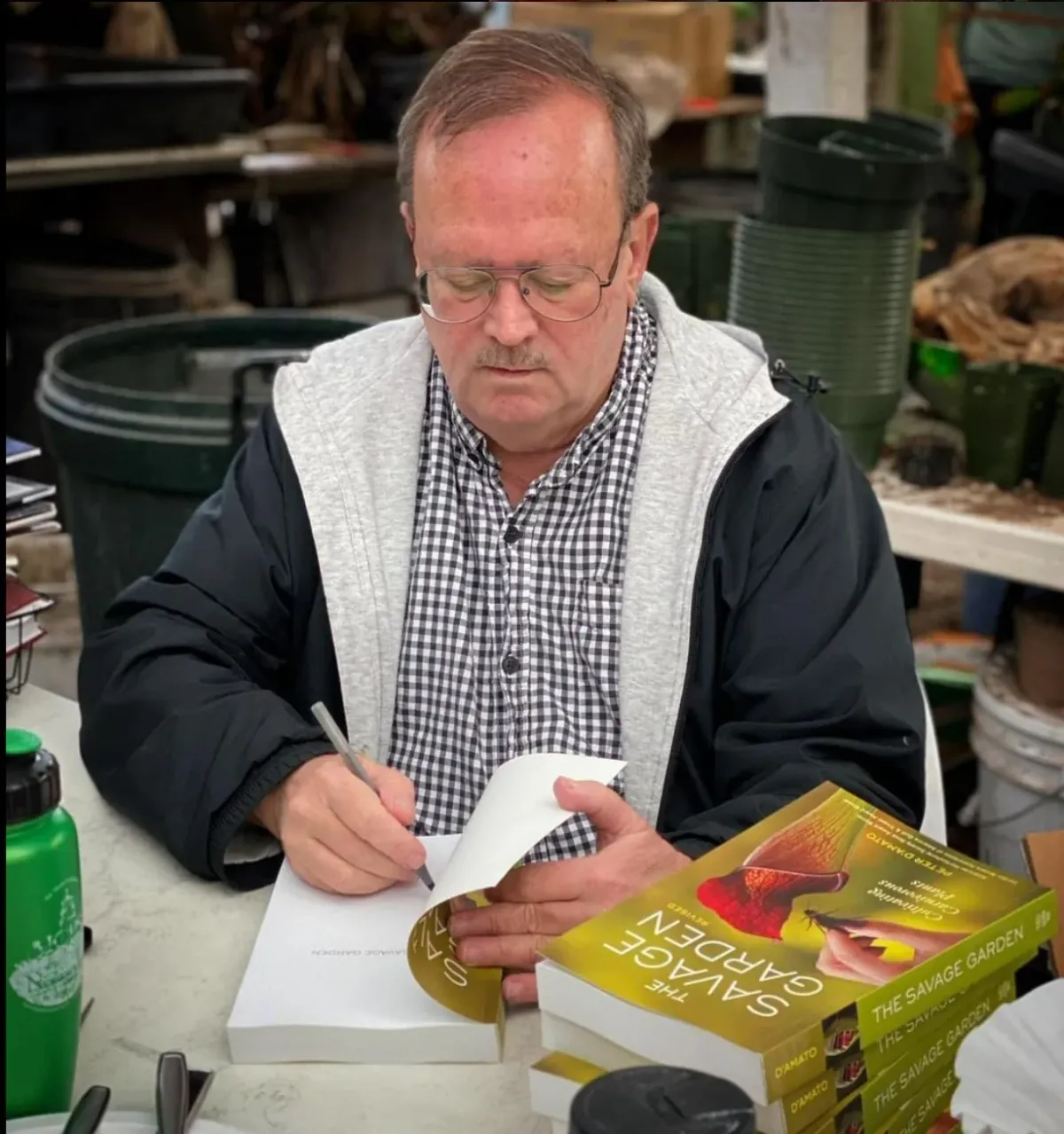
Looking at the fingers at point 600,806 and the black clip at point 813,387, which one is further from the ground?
the black clip at point 813,387

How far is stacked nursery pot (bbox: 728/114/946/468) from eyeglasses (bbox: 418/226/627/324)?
85 centimetres

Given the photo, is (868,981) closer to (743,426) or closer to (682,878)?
(682,878)

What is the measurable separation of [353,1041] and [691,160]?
5.10 m

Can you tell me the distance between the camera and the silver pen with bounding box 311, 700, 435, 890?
1176 mm

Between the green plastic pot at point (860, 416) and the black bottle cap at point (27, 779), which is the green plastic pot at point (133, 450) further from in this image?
the black bottle cap at point (27, 779)

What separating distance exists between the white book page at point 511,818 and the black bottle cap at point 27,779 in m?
0.26

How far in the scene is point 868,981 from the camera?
85 centimetres

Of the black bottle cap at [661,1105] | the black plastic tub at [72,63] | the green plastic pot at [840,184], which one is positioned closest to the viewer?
the black bottle cap at [661,1105]

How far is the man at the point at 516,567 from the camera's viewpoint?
4.36 feet

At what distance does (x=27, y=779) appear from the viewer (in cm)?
88

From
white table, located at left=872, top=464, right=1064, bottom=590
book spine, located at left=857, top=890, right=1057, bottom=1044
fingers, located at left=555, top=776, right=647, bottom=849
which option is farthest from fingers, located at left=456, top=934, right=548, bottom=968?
white table, located at left=872, top=464, right=1064, bottom=590

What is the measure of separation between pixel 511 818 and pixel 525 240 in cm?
55

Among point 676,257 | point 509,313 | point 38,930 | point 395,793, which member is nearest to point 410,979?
point 395,793

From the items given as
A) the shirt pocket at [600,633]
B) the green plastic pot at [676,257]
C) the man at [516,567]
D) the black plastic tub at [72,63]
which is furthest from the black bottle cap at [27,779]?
the black plastic tub at [72,63]
